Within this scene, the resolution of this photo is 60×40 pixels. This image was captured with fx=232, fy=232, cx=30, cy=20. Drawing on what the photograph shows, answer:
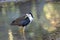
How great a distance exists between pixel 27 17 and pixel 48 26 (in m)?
1.10

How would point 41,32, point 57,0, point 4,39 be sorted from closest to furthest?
point 4,39 < point 41,32 < point 57,0

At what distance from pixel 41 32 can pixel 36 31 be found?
28cm

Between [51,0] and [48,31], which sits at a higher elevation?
[48,31]

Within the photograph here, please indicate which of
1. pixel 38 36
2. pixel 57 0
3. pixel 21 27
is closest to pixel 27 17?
pixel 21 27

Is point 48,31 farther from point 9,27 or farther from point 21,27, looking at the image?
point 9,27

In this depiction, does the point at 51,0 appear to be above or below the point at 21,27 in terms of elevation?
below

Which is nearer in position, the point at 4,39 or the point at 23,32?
the point at 4,39

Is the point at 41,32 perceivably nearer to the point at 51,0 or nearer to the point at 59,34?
the point at 59,34

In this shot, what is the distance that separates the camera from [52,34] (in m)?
7.44

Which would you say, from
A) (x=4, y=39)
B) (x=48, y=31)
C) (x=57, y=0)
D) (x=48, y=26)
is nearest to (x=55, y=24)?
(x=48, y=26)

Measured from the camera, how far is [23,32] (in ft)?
26.1

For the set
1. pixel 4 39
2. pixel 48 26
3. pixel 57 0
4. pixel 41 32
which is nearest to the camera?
pixel 4 39

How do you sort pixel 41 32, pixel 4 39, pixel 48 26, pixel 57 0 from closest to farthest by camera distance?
pixel 4 39, pixel 41 32, pixel 48 26, pixel 57 0

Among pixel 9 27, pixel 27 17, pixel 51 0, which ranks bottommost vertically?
pixel 51 0
